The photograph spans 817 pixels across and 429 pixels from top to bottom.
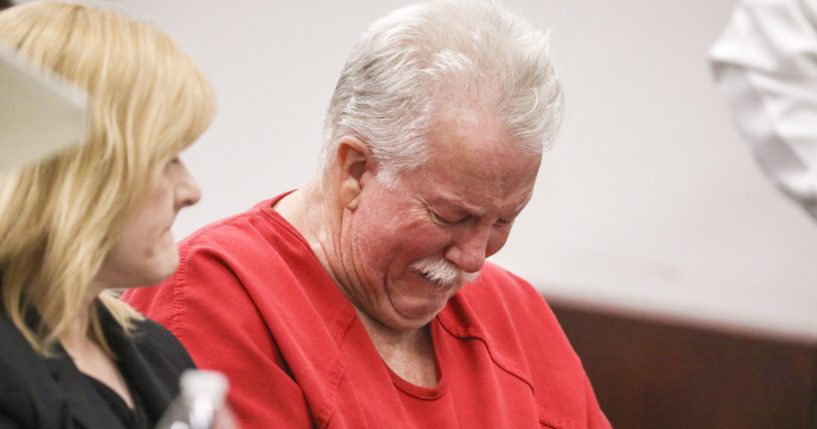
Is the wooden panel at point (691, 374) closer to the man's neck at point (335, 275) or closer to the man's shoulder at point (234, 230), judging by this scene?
the man's neck at point (335, 275)

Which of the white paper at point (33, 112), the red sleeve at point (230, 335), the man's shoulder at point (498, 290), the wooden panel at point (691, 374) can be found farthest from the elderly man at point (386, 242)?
the wooden panel at point (691, 374)

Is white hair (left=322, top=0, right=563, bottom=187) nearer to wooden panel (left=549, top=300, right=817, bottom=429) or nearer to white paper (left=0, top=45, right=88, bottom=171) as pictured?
white paper (left=0, top=45, right=88, bottom=171)

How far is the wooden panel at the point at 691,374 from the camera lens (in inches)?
138

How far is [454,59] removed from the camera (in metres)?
1.88

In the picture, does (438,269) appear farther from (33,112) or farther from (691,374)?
(691,374)

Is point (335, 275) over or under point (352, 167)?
under

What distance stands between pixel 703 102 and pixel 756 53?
1805mm

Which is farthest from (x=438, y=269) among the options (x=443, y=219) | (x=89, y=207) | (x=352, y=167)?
(x=89, y=207)

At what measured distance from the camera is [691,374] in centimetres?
352

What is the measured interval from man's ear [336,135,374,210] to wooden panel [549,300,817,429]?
1718 millimetres

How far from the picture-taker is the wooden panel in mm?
3506

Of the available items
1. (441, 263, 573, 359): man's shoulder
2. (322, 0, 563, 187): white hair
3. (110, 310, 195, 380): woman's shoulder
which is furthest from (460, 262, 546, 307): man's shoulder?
(110, 310, 195, 380): woman's shoulder

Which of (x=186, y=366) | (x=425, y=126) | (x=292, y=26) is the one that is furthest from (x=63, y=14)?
(x=292, y=26)

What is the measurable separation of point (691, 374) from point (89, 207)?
2445 mm
